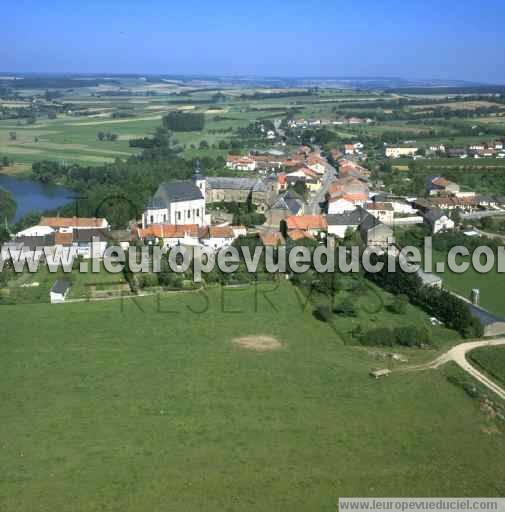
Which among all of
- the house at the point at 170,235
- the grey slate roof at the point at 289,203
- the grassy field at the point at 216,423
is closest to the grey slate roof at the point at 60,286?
the grassy field at the point at 216,423

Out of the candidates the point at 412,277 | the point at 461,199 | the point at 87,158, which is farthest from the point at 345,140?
the point at 412,277

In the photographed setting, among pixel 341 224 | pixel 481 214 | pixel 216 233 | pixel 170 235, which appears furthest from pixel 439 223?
pixel 170 235

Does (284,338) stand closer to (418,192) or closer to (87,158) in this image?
(418,192)

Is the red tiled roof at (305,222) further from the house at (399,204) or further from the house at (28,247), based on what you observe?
the house at (28,247)

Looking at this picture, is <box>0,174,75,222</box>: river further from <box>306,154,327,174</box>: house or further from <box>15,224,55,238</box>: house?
<box>306,154,327,174</box>: house

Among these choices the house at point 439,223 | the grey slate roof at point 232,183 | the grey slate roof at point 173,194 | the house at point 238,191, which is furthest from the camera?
the grey slate roof at point 232,183

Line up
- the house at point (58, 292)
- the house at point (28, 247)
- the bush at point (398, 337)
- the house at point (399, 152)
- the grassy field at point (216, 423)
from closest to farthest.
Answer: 1. the grassy field at point (216, 423)
2. the bush at point (398, 337)
3. the house at point (58, 292)
4. the house at point (28, 247)
5. the house at point (399, 152)

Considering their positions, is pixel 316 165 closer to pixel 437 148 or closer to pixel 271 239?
pixel 437 148

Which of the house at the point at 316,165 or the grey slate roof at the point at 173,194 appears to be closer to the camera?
the grey slate roof at the point at 173,194
